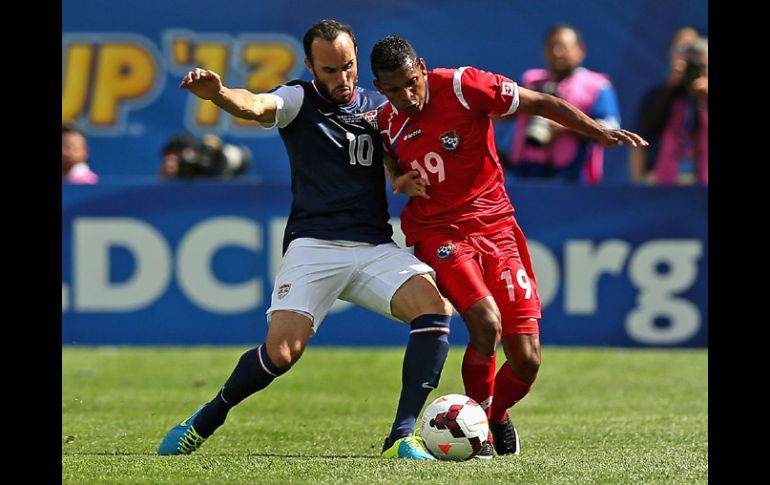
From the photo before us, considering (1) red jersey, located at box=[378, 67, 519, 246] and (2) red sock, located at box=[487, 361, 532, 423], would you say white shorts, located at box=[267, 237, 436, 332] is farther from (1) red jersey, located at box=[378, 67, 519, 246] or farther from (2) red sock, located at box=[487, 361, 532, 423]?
(2) red sock, located at box=[487, 361, 532, 423]

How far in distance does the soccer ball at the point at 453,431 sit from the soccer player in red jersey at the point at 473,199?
455mm

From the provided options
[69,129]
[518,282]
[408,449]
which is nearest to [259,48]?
[69,129]

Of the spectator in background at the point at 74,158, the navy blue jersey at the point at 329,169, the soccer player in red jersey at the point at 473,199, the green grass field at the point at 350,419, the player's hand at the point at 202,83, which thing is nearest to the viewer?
the green grass field at the point at 350,419

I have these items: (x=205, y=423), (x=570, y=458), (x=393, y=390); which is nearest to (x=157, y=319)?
(x=393, y=390)

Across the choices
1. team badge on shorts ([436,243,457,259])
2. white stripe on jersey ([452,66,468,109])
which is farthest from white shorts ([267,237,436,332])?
white stripe on jersey ([452,66,468,109])

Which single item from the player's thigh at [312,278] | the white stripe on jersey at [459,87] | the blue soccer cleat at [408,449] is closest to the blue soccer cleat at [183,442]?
the player's thigh at [312,278]

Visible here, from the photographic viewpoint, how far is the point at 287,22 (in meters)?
15.2

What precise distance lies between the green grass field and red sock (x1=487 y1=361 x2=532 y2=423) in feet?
0.86

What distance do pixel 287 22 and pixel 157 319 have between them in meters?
3.99

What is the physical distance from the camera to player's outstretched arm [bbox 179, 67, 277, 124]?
7000 millimetres

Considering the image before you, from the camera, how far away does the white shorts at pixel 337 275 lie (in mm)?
7598

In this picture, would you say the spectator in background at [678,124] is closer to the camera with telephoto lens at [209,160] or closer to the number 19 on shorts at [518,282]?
the camera with telephoto lens at [209,160]

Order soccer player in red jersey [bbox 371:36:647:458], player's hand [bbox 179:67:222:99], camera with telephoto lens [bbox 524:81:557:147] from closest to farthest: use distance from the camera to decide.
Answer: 1. player's hand [bbox 179:67:222:99]
2. soccer player in red jersey [bbox 371:36:647:458]
3. camera with telephoto lens [bbox 524:81:557:147]

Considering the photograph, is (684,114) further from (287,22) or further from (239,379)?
(239,379)
